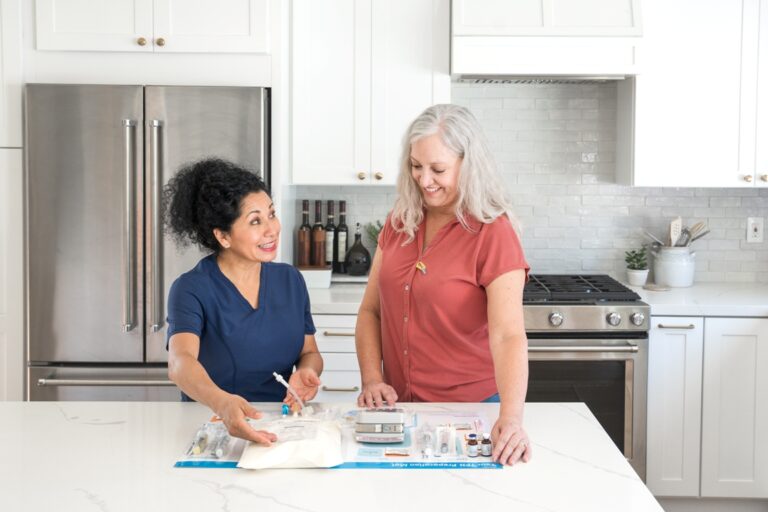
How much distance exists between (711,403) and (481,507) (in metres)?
2.39

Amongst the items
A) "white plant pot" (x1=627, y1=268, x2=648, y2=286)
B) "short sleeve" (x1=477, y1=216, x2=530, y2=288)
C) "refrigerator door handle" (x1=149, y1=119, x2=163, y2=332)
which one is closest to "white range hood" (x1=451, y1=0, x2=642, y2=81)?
"white plant pot" (x1=627, y1=268, x2=648, y2=286)

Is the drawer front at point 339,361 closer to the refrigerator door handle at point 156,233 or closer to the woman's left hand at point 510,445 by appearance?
the refrigerator door handle at point 156,233

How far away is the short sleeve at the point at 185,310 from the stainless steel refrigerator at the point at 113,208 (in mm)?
1343

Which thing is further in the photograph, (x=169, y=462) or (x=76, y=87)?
(x=76, y=87)

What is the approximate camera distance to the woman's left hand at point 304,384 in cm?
218

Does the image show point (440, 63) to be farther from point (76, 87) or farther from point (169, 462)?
point (169, 462)

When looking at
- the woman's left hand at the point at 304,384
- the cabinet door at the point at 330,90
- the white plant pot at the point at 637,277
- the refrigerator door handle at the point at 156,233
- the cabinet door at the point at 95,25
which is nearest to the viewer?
the woman's left hand at the point at 304,384

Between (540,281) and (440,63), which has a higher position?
(440,63)

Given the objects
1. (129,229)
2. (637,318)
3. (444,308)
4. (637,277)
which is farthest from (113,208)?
(637,277)

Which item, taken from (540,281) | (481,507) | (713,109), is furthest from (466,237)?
(713,109)

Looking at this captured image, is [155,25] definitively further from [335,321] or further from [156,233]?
[335,321]

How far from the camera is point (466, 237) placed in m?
2.29

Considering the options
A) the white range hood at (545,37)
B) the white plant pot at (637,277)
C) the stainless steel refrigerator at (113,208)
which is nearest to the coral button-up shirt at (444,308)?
the stainless steel refrigerator at (113,208)

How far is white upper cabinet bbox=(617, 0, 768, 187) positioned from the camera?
386 cm
